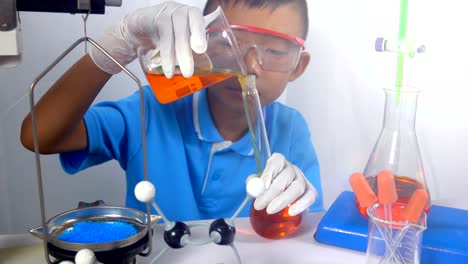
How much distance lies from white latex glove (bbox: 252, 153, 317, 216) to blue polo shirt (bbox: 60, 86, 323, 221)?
254 mm

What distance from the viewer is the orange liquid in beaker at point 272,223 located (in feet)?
3.29

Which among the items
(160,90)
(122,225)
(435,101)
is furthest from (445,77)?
(122,225)

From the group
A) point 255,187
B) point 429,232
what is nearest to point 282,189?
point 255,187

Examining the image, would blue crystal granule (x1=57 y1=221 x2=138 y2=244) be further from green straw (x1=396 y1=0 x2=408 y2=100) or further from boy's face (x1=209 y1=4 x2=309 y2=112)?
green straw (x1=396 y1=0 x2=408 y2=100)

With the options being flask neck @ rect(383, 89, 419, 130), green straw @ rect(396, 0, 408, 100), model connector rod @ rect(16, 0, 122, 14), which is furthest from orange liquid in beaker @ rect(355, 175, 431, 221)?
model connector rod @ rect(16, 0, 122, 14)

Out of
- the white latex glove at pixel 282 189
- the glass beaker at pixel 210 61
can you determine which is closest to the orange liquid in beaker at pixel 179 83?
the glass beaker at pixel 210 61

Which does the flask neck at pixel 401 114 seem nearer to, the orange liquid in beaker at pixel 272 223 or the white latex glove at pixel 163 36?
the orange liquid in beaker at pixel 272 223

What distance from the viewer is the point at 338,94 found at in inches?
49.6

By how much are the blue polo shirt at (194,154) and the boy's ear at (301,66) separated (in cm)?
9

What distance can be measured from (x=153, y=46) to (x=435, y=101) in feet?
2.47

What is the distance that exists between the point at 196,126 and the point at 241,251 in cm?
43

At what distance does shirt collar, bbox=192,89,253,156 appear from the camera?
127 cm

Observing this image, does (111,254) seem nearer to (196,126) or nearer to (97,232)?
(97,232)

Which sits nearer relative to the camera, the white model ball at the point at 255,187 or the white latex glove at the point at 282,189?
the white model ball at the point at 255,187
